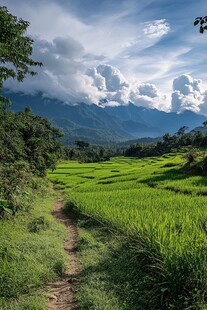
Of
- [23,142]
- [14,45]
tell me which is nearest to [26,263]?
[14,45]

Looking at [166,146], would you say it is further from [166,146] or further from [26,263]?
[26,263]

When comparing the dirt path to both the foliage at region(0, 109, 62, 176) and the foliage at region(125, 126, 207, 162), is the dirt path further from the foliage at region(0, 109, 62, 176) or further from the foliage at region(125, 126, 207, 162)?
the foliage at region(125, 126, 207, 162)

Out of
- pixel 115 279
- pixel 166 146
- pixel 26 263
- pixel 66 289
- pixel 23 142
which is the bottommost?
pixel 66 289

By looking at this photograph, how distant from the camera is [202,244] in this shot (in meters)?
5.82

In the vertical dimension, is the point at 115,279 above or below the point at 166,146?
below

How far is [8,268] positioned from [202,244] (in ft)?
14.2

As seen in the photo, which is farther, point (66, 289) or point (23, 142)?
point (23, 142)

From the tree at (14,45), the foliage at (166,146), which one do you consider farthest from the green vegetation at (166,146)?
the tree at (14,45)

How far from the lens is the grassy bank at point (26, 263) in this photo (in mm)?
5734

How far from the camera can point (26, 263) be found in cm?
720

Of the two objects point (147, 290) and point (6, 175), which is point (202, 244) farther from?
point (6, 175)

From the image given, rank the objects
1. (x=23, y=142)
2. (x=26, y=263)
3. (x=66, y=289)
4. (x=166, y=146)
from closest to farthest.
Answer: (x=66, y=289) < (x=26, y=263) < (x=23, y=142) < (x=166, y=146)

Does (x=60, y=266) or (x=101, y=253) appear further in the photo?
(x=101, y=253)

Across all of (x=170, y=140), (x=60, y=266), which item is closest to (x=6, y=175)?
(x=60, y=266)
